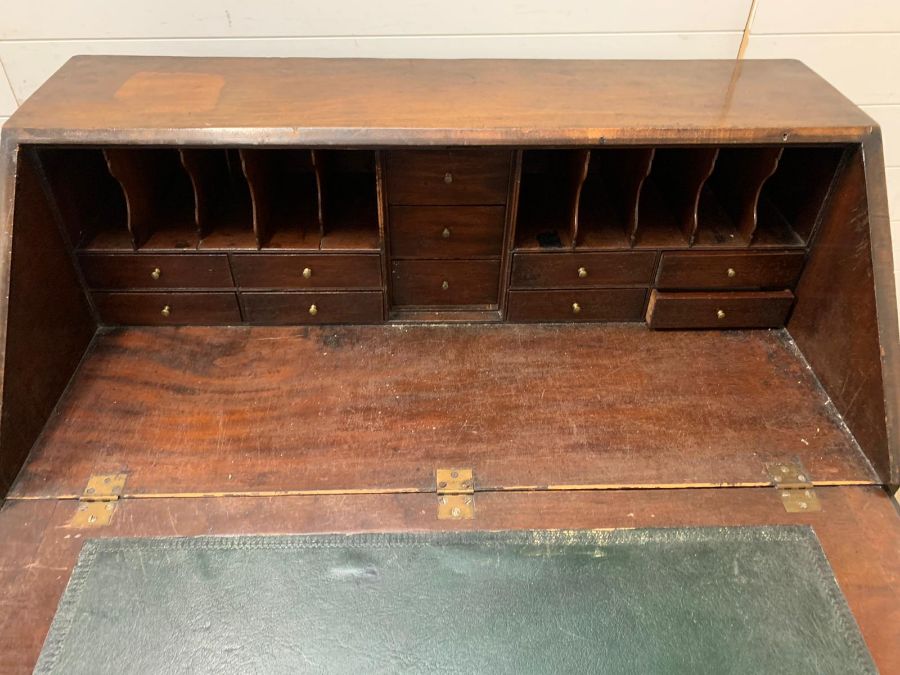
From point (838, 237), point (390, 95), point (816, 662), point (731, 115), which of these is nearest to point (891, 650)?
point (816, 662)

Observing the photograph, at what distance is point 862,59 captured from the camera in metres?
1.59

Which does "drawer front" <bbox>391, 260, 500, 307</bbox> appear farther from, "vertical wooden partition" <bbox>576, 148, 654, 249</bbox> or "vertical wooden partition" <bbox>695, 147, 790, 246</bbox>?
"vertical wooden partition" <bbox>695, 147, 790, 246</bbox>

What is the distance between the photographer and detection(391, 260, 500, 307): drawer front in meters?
1.37

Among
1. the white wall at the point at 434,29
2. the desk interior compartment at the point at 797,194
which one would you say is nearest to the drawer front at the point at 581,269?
the desk interior compartment at the point at 797,194

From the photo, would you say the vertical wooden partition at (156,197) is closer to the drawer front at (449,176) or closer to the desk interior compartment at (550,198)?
the drawer front at (449,176)

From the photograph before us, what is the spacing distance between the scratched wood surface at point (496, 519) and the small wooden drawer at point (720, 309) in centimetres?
41

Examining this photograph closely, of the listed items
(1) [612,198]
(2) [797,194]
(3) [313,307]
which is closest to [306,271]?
(3) [313,307]

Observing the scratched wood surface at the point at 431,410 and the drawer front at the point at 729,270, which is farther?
the drawer front at the point at 729,270

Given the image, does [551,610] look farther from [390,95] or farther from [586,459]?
[390,95]

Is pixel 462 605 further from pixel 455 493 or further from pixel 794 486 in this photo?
pixel 794 486

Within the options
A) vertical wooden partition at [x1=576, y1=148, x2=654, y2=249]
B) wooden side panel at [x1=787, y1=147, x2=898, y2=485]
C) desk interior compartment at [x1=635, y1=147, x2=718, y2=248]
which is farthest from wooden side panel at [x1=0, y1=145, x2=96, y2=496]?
wooden side panel at [x1=787, y1=147, x2=898, y2=485]

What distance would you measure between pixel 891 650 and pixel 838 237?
27.8 inches

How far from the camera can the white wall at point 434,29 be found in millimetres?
1441

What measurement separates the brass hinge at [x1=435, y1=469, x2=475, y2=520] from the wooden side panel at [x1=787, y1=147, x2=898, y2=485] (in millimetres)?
695
